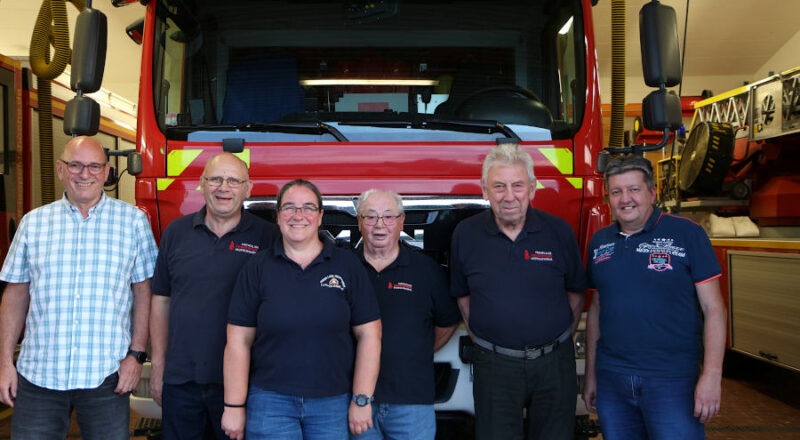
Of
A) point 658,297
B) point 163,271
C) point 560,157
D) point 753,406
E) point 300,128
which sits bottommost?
point 753,406

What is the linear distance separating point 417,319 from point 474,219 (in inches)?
17.8

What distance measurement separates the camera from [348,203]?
320 cm

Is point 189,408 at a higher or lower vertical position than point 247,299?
lower

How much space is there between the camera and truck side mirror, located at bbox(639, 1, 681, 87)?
3.16 meters

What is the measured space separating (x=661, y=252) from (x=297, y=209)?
4.13ft

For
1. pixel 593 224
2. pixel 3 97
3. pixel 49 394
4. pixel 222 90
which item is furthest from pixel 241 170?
pixel 3 97

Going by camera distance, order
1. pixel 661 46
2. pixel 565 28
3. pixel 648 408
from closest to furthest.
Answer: pixel 648 408 → pixel 661 46 → pixel 565 28

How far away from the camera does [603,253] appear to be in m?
2.78

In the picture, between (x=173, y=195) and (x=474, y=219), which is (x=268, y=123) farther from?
(x=474, y=219)

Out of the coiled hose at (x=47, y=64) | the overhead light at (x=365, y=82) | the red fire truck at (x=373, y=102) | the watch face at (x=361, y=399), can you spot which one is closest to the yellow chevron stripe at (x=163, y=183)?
the red fire truck at (x=373, y=102)

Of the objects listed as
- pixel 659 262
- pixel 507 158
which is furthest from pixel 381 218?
pixel 659 262

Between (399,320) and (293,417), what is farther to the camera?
(399,320)

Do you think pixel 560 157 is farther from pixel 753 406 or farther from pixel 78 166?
pixel 753 406

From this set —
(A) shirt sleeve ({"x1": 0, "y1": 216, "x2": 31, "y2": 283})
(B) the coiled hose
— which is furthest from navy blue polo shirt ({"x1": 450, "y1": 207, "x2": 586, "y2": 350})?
(B) the coiled hose
